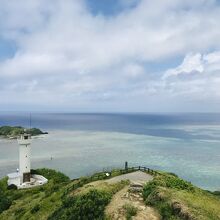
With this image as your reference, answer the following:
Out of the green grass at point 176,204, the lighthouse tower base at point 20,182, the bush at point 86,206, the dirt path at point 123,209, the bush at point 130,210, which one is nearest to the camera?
the green grass at point 176,204

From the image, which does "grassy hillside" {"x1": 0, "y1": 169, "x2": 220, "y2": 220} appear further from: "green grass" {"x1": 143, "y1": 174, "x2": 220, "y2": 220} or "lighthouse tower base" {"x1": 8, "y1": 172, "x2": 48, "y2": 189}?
"lighthouse tower base" {"x1": 8, "y1": 172, "x2": 48, "y2": 189}

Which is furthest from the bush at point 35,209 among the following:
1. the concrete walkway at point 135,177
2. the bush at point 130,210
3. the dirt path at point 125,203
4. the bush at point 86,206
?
the bush at point 130,210

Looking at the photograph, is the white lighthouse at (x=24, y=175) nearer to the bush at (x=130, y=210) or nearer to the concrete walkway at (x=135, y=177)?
the concrete walkway at (x=135, y=177)

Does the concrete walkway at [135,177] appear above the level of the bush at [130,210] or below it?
above

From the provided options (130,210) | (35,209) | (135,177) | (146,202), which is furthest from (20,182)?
(130,210)

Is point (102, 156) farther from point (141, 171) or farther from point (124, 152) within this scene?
point (141, 171)

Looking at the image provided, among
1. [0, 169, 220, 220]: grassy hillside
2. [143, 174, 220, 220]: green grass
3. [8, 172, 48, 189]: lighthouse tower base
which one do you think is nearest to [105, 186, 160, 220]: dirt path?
[0, 169, 220, 220]: grassy hillside

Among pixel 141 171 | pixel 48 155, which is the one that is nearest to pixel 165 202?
pixel 141 171

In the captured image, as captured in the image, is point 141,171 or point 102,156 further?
point 102,156
